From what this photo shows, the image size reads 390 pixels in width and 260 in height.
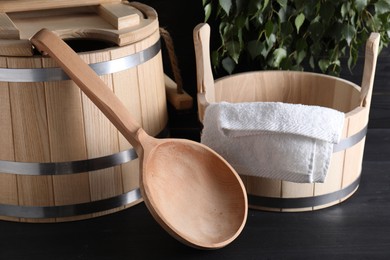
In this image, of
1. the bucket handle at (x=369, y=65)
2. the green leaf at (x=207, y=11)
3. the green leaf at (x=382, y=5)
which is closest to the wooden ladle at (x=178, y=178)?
the bucket handle at (x=369, y=65)

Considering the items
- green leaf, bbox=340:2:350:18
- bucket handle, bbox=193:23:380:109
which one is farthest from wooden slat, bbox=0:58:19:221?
green leaf, bbox=340:2:350:18

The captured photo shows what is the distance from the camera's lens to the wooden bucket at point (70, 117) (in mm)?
1508

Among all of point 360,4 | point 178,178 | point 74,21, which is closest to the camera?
point 178,178

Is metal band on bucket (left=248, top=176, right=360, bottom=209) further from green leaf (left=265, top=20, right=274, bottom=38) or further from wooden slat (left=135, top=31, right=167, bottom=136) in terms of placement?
green leaf (left=265, top=20, right=274, bottom=38)

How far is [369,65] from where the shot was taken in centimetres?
162

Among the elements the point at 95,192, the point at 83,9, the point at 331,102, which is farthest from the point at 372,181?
the point at 83,9

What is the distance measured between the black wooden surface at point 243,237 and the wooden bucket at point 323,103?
0.04 m

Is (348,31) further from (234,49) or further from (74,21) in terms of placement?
(74,21)

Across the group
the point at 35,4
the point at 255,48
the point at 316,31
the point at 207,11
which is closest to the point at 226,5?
the point at 207,11

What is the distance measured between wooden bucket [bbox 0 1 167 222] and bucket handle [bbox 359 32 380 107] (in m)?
0.51

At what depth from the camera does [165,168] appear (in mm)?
1565

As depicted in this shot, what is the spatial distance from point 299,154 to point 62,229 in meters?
0.60

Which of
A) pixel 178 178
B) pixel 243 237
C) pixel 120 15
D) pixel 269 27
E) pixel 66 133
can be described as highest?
pixel 120 15

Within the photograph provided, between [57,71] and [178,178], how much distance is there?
1.22 ft
